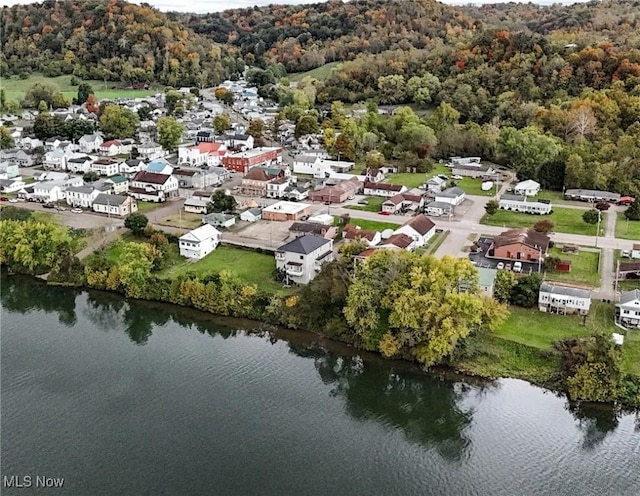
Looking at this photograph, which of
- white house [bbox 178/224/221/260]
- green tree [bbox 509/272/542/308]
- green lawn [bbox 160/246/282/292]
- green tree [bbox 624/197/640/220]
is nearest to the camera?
green tree [bbox 509/272/542/308]

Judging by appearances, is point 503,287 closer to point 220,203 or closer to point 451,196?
point 451,196


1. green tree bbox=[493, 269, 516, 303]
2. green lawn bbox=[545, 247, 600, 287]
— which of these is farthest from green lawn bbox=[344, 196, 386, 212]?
green tree bbox=[493, 269, 516, 303]

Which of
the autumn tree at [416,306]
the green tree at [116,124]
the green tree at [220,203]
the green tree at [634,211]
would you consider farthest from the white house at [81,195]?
the green tree at [634,211]

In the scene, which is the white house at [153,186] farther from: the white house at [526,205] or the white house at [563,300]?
the white house at [563,300]

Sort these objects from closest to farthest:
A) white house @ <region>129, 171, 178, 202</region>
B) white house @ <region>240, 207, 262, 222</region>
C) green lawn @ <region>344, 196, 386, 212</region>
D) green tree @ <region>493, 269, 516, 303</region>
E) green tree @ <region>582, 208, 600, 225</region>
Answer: green tree @ <region>493, 269, 516, 303</region>
green tree @ <region>582, 208, 600, 225</region>
white house @ <region>240, 207, 262, 222</region>
green lawn @ <region>344, 196, 386, 212</region>
white house @ <region>129, 171, 178, 202</region>

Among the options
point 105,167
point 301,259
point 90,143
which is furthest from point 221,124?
point 301,259

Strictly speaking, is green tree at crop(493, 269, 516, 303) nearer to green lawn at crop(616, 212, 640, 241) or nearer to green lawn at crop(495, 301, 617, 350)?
green lawn at crop(495, 301, 617, 350)

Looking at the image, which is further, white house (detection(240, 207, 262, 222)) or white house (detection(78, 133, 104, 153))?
white house (detection(78, 133, 104, 153))
